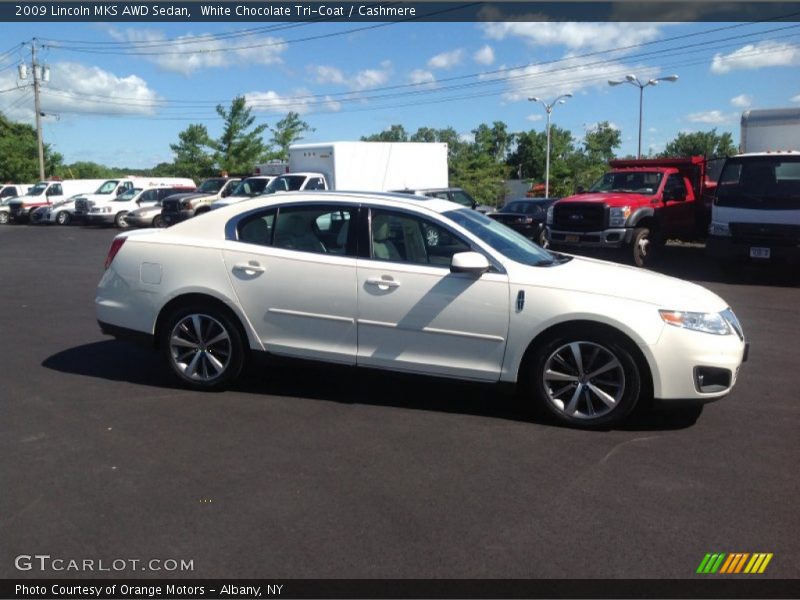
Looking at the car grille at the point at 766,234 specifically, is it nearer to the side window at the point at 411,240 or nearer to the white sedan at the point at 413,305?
the white sedan at the point at 413,305

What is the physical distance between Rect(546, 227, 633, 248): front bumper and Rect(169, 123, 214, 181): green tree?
142ft

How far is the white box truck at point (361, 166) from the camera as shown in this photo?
24344mm

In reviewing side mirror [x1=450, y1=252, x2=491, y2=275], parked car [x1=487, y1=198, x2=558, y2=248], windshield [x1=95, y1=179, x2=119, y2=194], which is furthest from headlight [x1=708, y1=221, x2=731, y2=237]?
windshield [x1=95, y1=179, x2=119, y2=194]

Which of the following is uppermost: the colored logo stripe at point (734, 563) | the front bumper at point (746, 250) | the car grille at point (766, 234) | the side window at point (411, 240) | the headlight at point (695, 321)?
the side window at point (411, 240)

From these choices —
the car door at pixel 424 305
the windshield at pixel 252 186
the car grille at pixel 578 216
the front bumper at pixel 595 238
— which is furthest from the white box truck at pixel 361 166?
the car door at pixel 424 305

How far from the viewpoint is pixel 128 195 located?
32.0m

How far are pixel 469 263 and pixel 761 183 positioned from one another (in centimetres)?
1004

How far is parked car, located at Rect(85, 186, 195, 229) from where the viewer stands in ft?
99.9

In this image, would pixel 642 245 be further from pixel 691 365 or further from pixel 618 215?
pixel 691 365

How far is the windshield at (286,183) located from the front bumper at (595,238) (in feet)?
35.2

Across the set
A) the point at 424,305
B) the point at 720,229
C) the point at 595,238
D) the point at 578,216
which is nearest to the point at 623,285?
the point at 424,305

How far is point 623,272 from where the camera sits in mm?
5469

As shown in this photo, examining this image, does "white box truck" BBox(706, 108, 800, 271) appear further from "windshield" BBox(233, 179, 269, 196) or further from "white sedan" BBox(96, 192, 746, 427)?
"windshield" BBox(233, 179, 269, 196)

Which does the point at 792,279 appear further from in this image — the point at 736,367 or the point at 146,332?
the point at 146,332
